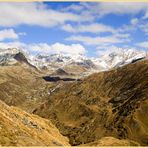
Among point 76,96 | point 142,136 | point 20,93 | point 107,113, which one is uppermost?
point 20,93

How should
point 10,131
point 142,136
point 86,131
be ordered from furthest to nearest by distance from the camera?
point 86,131
point 142,136
point 10,131

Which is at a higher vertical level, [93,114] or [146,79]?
[146,79]

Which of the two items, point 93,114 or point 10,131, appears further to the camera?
point 93,114

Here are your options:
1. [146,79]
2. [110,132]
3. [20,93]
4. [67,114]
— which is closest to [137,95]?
[146,79]

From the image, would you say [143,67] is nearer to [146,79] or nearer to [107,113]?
[146,79]

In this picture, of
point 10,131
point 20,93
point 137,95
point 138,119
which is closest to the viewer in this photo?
point 10,131

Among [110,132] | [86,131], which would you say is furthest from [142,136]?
[86,131]

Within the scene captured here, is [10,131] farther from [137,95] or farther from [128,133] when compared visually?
[137,95]
